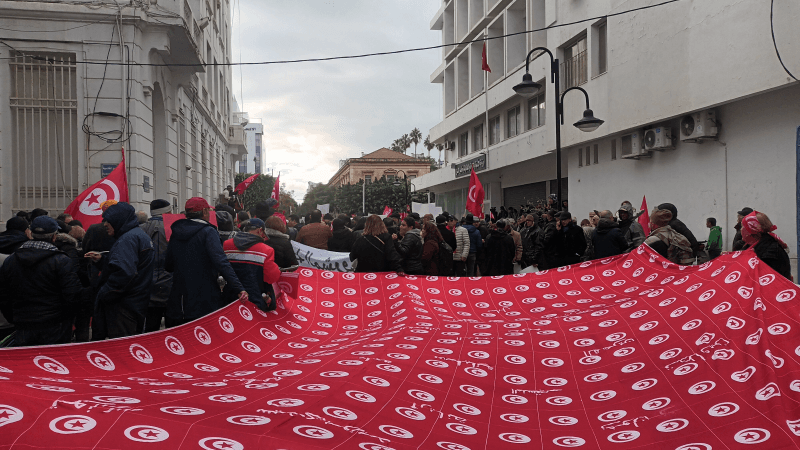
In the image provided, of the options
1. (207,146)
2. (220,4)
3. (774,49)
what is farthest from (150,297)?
(220,4)

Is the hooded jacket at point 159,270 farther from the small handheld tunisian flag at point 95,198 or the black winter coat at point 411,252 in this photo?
the black winter coat at point 411,252

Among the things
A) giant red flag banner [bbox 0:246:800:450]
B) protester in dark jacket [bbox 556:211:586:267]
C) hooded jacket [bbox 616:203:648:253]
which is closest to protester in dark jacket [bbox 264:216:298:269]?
giant red flag banner [bbox 0:246:800:450]

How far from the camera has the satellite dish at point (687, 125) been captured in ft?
53.1

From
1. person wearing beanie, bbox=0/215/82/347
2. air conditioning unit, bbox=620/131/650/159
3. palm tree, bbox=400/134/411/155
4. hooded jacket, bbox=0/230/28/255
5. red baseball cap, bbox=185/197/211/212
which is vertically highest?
palm tree, bbox=400/134/411/155

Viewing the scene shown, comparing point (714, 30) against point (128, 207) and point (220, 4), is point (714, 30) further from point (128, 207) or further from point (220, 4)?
point (220, 4)

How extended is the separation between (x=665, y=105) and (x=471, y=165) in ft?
50.3

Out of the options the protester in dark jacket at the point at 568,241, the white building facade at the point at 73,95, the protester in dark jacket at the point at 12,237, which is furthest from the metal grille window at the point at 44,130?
the protester in dark jacket at the point at 568,241

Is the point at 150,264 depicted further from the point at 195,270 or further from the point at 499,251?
the point at 499,251

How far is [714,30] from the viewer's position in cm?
1432

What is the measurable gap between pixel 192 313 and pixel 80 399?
2976 millimetres

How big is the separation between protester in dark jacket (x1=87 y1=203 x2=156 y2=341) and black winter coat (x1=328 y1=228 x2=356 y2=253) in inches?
207

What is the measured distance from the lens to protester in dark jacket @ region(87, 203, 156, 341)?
215 inches

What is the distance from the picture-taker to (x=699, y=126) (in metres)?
15.8

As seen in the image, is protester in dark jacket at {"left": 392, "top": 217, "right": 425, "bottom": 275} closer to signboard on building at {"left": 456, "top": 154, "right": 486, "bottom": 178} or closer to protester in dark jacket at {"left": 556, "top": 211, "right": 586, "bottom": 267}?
protester in dark jacket at {"left": 556, "top": 211, "right": 586, "bottom": 267}
